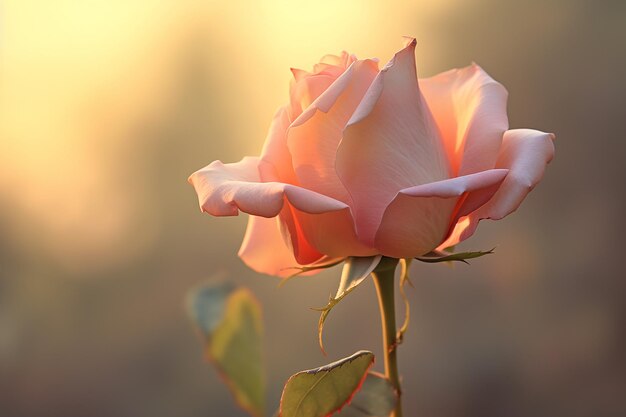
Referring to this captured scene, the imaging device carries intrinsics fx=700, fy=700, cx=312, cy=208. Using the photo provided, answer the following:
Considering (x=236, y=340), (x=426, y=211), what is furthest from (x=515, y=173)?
(x=236, y=340)

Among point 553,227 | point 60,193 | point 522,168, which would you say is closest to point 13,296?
point 60,193

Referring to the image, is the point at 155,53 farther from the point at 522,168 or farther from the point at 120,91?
the point at 522,168

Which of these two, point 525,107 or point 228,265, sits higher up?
point 525,107

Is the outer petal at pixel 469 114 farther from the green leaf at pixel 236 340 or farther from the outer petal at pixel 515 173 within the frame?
the green leaf at pixel 236 340

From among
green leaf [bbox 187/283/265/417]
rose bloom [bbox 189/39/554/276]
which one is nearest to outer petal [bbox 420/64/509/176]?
rose bloom [bbox 189/39/554/276]

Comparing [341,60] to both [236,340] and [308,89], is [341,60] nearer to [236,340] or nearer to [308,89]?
[308,89]

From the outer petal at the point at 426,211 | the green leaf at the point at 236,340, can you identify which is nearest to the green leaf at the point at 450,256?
the outer petal at the point at 426,211
